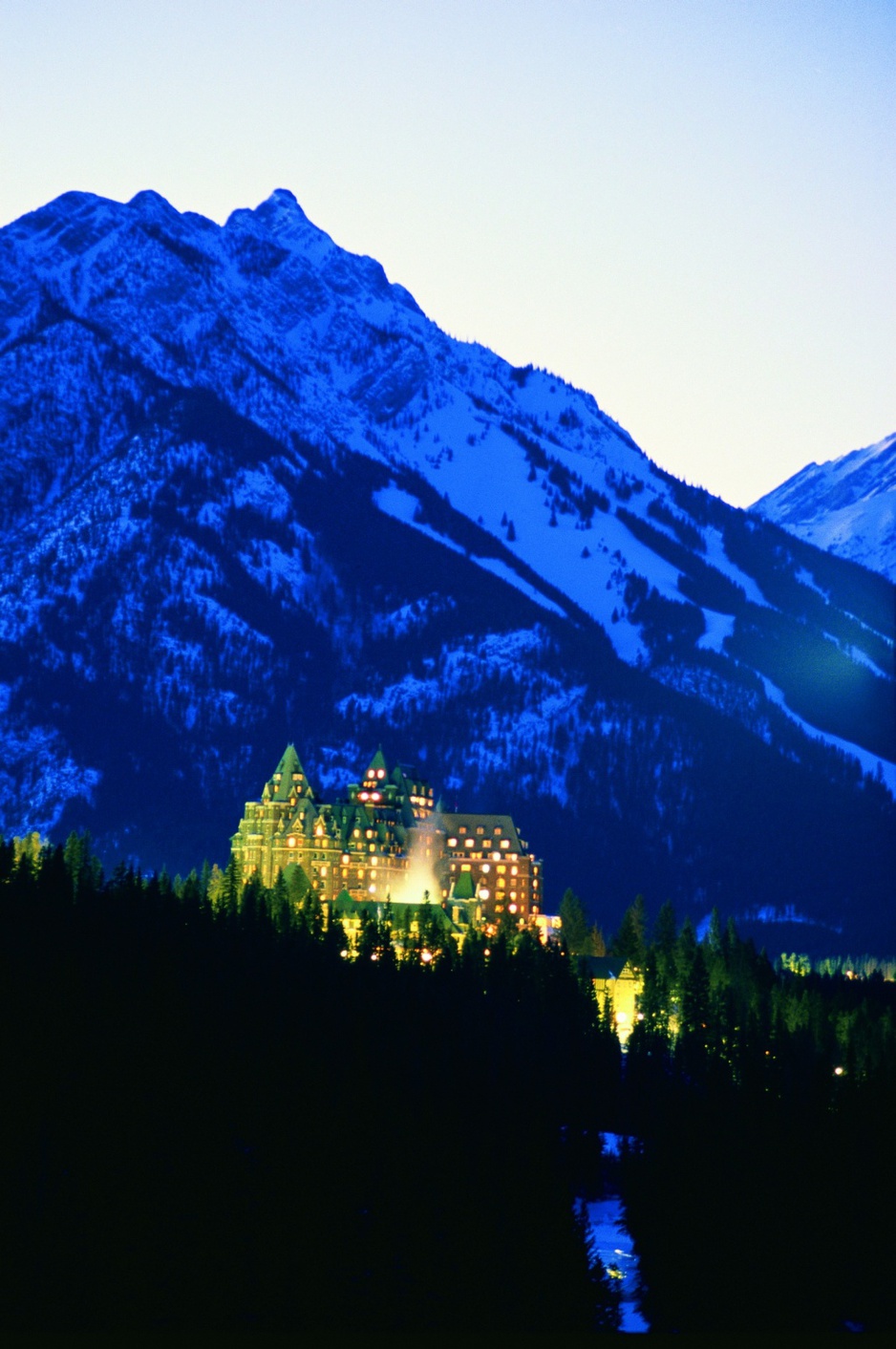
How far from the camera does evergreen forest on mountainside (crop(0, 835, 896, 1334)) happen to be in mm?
133375

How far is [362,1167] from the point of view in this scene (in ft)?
498

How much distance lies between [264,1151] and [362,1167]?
7.37 m

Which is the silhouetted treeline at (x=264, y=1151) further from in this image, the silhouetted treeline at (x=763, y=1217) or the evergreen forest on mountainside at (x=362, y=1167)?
the silhouetted treeline at (x=763, y=1217)

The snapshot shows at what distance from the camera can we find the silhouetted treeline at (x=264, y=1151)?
433 feet

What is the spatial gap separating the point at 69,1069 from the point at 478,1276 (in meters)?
38.7

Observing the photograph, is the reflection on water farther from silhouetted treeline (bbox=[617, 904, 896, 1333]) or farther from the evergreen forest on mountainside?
the evergreen forest on mountainside

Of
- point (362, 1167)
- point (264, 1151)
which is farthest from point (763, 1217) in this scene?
point (264, 1151)

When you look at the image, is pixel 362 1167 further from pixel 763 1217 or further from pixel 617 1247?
pixel 763 1217

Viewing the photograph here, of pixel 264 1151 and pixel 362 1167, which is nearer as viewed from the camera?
pixel 362 1167

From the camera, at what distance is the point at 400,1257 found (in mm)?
138500

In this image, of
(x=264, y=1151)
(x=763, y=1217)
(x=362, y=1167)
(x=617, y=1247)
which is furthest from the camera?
(x=617, y=1247)

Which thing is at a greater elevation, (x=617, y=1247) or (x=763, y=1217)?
(x=763, y=1217)

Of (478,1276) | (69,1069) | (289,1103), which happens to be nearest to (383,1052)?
(289,1103)

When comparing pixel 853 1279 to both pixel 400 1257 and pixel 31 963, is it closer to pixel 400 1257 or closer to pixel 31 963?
pixel 400 1257
